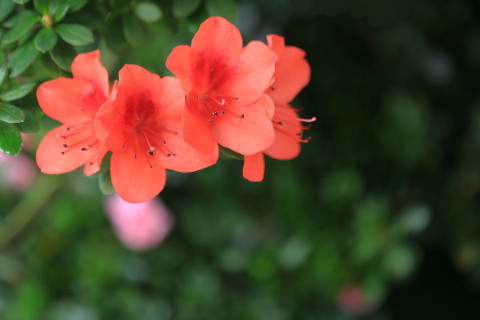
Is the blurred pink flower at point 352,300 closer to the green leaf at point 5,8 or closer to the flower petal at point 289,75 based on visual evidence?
the flower petal at point 289,75

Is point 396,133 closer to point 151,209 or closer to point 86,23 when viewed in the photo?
point 151,209

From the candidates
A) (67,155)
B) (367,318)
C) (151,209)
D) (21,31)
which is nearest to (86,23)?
(21,31)

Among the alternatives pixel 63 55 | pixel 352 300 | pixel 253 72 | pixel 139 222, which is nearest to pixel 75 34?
pixel 63 55

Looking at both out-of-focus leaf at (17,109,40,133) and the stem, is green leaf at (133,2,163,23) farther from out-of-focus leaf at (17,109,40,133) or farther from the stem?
the stem

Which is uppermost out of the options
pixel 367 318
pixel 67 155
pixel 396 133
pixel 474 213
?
pixel 67 155

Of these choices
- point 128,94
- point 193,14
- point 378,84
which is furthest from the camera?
point 378,84

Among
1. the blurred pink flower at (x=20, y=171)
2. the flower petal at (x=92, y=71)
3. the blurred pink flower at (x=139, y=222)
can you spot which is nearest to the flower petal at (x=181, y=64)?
the flower petal at (x=92, y=71)
